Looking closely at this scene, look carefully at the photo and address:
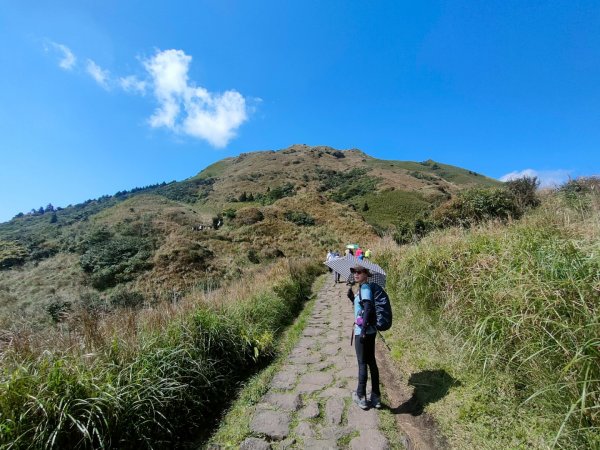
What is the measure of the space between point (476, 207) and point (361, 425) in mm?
12738

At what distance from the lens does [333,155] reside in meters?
112

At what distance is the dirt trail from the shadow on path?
0.26 ft

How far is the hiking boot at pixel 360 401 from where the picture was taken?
11.7 ft

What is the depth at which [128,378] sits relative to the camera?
10.2 ft

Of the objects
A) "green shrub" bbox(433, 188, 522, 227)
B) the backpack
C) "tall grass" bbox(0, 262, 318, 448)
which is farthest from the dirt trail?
"green shrub" bbox(433, 188, 522, 227)

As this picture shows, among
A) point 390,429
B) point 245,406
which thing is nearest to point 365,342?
point 390,429

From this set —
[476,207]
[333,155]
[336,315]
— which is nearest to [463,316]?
[336,315]

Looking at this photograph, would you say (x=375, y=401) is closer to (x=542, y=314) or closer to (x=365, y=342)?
(x=365, y=342)

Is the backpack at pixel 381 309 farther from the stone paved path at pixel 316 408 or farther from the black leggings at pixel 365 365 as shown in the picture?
the stone paved path at pixel 316 408

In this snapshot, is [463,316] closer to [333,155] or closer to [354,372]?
[354,372]

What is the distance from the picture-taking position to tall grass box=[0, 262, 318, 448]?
97.2 inches

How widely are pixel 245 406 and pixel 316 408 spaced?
2.97ft

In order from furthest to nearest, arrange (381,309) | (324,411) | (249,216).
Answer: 1. (249,216)
2. (381,309)
3. (324,411)

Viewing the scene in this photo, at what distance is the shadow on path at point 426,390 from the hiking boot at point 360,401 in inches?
11.6
